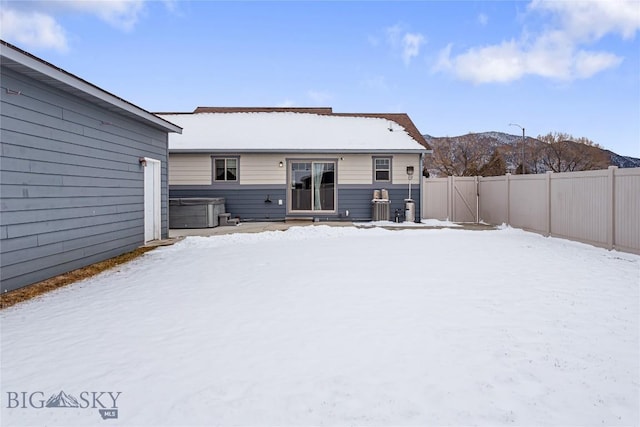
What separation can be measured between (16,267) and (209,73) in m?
13.8

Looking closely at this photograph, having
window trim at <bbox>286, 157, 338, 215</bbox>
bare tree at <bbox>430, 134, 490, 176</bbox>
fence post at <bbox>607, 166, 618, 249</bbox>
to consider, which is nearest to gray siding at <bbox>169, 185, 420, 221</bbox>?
window trim at <bbox>286, 157, 338, 215</bbox>

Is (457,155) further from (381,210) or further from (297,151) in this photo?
(297,151)

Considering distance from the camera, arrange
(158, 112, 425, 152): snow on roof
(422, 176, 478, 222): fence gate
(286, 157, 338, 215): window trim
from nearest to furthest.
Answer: (158, 112, 425, 152): snow on roof → (286, 157, 338, 215): window trim → (422, 176, 478, 222): fence gate

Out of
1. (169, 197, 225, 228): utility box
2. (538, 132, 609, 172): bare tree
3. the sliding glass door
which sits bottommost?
(169, 197, 225, 228): utility box

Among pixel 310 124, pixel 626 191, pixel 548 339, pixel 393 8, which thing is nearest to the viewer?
pixel 548 339

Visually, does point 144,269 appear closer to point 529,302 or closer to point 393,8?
point 529,302

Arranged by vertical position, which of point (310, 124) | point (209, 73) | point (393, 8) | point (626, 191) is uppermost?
point (393, 8)

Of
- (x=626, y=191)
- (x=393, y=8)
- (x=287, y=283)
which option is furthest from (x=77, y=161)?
(x=393, y=8)

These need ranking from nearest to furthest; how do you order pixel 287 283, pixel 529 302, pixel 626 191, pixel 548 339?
1. pixel 548 339
2. pixel 529 302
3. pixel 287 283
4. pixel 626 191

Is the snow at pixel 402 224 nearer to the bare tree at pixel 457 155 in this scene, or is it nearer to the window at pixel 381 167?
the window at pixel 381 167

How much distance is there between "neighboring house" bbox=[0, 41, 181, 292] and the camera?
201 inches

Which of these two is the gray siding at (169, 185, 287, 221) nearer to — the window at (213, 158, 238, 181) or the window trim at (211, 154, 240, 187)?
the window trim at (211, 154, 240, 187)

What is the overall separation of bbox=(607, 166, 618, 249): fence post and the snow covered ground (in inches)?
69.4

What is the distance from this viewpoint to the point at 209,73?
676 inches
